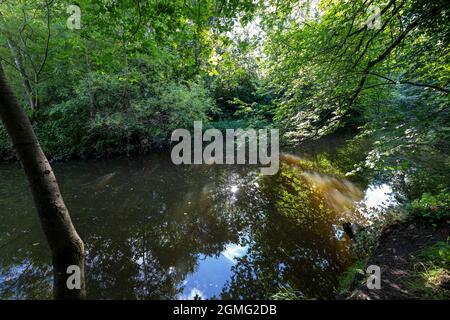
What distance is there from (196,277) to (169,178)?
19.2ft

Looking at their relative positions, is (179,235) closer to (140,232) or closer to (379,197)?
(140,232)

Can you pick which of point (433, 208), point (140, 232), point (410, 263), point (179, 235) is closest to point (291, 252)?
point (410, 263)

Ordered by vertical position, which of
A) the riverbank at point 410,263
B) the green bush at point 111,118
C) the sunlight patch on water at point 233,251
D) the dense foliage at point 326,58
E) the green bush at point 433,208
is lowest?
the sunlight patch on water at point 233,251

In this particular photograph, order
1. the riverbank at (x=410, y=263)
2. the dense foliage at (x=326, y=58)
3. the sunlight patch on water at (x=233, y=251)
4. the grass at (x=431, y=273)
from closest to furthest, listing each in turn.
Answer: the grass at (x=431, y=273) < the riverbank at (x=410, y=263) < the dense foliage at (x=326, y=58) < the sunlight patch on water at (x=233, y=251)

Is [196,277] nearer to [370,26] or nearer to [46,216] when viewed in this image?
[46,216]

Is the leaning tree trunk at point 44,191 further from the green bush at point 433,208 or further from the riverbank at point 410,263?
the green bush at point 433,208

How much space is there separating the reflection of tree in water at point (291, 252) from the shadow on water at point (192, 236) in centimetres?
2

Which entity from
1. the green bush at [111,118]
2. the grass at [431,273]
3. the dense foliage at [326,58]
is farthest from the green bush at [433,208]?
the green bush at [111,118]

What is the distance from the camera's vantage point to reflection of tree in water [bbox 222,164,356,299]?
357 cm

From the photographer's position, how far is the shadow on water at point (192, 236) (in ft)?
12.0

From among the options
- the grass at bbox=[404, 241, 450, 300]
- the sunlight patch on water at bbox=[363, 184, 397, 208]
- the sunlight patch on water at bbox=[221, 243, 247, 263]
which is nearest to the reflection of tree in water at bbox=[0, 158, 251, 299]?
the sunlight patch on water at bbox=[221, 243, 247, 263]

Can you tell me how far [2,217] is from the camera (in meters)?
5.87

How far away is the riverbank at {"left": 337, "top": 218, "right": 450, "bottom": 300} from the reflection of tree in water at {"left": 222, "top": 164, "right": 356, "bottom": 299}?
0.61m

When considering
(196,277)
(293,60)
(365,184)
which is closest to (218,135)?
(365,184)
